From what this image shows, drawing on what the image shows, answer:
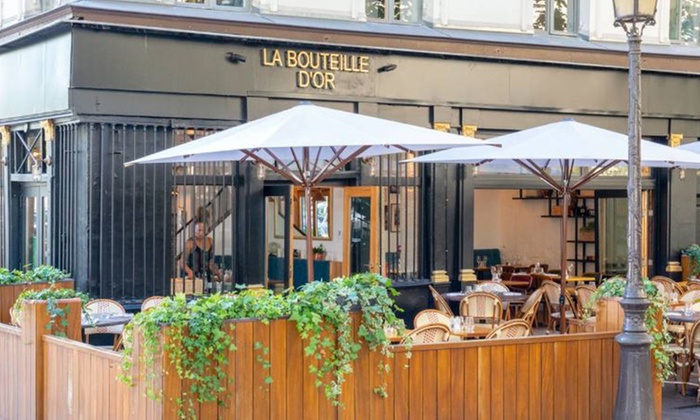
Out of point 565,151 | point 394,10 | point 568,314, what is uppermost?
point 394,10

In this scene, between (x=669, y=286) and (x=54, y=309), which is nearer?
(x=54, y=309)

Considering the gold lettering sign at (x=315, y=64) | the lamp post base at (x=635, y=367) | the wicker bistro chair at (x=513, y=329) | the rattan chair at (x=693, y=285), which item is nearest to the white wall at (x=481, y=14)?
the gold lettering sign at (x=315, y=64)

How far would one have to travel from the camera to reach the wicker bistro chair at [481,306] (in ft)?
49.0

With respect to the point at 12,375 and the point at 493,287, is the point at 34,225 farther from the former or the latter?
the point at 493,287

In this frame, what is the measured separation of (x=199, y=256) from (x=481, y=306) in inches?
168

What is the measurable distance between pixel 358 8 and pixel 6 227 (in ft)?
22.4

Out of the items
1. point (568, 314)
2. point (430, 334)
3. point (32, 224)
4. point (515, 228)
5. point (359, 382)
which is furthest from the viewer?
point (515, 228)

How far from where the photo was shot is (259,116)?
16609 mm

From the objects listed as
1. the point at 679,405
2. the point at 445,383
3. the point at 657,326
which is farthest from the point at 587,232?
the point at 445,383

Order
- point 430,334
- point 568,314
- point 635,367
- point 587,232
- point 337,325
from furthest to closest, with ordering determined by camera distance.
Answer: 1. point 587,232
2. point 568,314
3. point 430,334
4. point 635,367
5. point 337,325

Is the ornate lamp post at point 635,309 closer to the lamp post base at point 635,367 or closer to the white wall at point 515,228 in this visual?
the lamp post base at point 635,367

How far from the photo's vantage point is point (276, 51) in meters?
16.7

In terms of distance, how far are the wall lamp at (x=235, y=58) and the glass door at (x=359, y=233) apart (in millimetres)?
2697

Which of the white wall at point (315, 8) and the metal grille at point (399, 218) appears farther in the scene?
the metal grille at point (399, 218)
